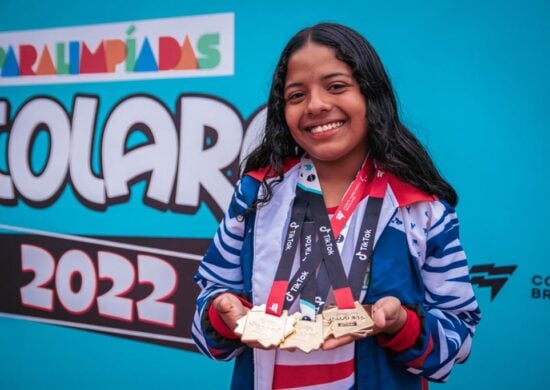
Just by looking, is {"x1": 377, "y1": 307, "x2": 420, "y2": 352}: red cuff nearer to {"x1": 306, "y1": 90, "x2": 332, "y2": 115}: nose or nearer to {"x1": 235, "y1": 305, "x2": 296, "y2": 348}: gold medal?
{"x1": 235, "y1": 305, "x2": 296, "y2": 348}: gold medal

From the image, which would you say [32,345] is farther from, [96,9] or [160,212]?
[96,9]

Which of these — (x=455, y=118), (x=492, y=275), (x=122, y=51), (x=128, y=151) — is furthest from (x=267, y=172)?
(x=122, y=51)

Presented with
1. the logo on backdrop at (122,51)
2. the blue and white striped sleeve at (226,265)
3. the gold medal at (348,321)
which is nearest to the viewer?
the gold medal at (348,321)

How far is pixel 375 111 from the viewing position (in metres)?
1.18

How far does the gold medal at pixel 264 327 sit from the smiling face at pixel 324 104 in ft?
1.16

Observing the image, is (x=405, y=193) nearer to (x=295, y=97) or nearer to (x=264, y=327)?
(x=295, y=97)

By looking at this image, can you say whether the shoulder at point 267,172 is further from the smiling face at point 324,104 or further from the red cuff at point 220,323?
Result: the red cuff at point 220,323

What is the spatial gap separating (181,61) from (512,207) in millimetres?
1451

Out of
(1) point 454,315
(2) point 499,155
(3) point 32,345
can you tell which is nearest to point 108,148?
(3) point 32,345

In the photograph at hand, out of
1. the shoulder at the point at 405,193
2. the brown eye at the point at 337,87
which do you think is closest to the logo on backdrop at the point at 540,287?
the shoulder at the point at 405,193

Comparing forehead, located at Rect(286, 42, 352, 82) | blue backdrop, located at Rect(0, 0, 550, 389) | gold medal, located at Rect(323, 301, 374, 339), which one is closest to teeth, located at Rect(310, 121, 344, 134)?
forehead, located at Rect(286, 42, 352, 82)

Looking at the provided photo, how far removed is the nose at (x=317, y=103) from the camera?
1133 millimetres

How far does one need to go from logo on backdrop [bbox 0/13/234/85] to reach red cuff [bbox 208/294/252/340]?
136 centimetres

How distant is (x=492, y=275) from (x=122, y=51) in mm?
1795
